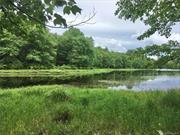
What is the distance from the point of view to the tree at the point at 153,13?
39.0ft

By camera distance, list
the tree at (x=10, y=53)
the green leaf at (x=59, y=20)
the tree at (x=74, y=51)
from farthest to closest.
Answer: the tree at (x=74, y=51), the tree at (x=10, y=53), the green leaf at (x=59, y=20)

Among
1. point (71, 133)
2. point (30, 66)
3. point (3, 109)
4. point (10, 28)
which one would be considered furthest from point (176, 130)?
point (30, 66)

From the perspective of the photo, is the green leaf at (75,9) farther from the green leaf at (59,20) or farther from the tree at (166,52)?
the tree at (166,52)

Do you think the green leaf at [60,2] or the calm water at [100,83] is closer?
the green leaf at [60,2]

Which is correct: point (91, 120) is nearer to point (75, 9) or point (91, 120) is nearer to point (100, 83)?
point (75, 9)

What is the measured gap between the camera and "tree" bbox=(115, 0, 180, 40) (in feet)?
39.0

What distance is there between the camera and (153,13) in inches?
512

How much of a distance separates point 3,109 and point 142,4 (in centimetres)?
648

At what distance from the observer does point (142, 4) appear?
1334cm

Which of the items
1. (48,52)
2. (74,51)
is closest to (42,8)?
(48,52)

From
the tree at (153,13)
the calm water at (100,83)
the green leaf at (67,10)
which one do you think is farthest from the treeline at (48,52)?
the green leaf at (67,10)

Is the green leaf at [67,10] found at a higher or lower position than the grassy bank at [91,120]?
higher

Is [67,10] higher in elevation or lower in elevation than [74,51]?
Answer: lower

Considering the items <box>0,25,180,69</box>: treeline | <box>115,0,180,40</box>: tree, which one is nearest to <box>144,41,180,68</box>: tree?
<box>115,0,180,40</box>: tree
